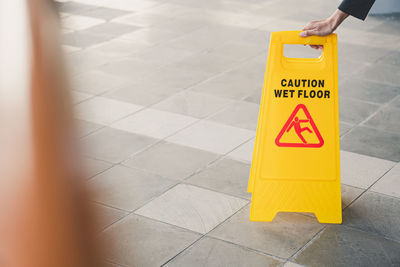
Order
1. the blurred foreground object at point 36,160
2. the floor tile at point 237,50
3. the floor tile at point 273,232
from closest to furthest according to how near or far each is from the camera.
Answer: the blurred foreground object at point 36,160 → the floor tile at point 273,232 → the floor tile at point 237,50

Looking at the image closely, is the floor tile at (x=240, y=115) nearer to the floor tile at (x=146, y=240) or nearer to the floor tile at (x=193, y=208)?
the floor tile at (x=193, y=208)

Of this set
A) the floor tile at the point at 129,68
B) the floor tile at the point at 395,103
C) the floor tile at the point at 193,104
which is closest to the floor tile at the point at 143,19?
the floor tile at the point at 129,68

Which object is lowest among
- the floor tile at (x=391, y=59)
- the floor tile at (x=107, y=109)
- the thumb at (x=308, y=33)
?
the floor tile at (x=391, y=59)

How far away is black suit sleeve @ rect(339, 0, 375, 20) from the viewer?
10.0 ft

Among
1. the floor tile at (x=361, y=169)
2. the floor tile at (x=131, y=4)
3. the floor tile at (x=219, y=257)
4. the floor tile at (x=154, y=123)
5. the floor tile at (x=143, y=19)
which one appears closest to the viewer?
the floor tile at (x=219, y=257)

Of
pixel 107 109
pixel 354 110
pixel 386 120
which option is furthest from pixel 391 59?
pixel 107 109

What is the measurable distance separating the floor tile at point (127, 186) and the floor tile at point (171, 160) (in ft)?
0.31

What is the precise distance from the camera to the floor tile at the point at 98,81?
5.66 m

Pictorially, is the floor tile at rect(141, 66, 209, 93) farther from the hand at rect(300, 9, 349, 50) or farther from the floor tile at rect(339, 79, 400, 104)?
the hand at rect(300, 9, 349, 50)

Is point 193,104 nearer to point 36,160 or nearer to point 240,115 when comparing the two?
point 240,115

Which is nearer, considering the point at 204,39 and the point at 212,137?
the point at 212,137

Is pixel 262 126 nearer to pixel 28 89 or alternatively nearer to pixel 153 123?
pixel 153 123

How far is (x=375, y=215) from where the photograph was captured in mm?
3465

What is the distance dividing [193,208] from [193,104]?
193cm
